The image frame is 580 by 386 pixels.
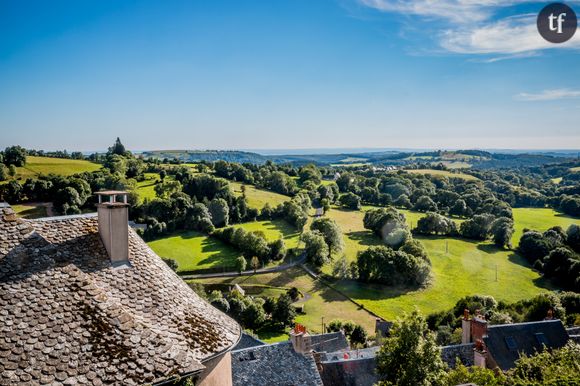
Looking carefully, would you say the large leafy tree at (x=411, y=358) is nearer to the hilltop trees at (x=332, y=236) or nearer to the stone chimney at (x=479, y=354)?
the stone chimney at (x=479, y=354)

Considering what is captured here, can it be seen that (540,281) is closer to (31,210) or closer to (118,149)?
(31,210)

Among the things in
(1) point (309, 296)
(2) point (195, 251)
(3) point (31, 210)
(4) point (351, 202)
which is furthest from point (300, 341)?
(4) point (351, 202)

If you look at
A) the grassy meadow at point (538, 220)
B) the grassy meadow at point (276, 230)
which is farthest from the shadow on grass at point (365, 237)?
the grassy meadow at point (538, 220)

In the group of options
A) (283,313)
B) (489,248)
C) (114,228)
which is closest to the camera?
(114,228)

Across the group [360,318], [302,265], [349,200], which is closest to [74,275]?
[360,318]

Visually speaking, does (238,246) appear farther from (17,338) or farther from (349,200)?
(17,338)

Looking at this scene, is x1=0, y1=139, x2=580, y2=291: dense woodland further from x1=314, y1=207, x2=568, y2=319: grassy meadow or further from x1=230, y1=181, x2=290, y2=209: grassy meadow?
x1=230, y1=181, x2=290, y2=209: grassy meadow

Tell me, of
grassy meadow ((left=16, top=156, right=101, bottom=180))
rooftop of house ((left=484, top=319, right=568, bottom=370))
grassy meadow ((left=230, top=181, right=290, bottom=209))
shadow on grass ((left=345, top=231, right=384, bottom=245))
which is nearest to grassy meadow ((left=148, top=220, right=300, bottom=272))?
grassy meadow ((left=230, top=181, right=290, bottom=209))
